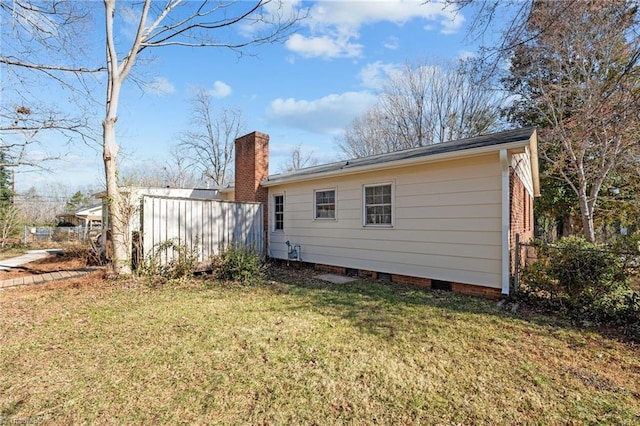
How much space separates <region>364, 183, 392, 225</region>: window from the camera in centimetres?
768

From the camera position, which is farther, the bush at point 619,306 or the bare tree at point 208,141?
the bare tree at point 208,141

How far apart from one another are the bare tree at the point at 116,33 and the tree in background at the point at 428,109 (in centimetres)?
1650

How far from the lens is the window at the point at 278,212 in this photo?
10758mm

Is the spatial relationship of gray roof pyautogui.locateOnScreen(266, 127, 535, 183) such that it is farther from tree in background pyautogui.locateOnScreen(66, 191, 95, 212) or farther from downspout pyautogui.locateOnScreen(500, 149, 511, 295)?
tree in background pyautogui.locateOnScreen(66, 191, 95, 212)

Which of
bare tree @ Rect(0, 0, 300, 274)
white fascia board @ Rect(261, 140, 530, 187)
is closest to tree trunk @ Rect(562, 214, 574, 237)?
white fascia board @ Rect(261, 140, 530, 187)

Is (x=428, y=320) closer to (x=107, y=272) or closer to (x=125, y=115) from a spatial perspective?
(x=107, y=272)

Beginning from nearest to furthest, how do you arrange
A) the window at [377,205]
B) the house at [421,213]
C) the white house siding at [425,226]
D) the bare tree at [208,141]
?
the house at [421,213] < the white house siding at [425,226] < the window at [377,205] < the bare tree at [208,141]

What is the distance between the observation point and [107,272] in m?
7.32

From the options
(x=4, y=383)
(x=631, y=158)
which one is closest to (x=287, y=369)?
(x=4, y=383)

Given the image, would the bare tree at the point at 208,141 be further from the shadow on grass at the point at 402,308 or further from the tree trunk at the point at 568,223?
the tree trunk at the point at 568,223

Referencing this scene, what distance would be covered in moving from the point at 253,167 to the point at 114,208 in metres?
4.64

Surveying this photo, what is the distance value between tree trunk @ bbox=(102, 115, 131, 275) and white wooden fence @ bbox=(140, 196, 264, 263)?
0.45m

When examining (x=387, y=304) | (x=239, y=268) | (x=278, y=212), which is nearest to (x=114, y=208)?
(x=239, y=268)

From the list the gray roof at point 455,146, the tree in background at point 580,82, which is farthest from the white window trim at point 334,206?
the tree in background at point 580,82
